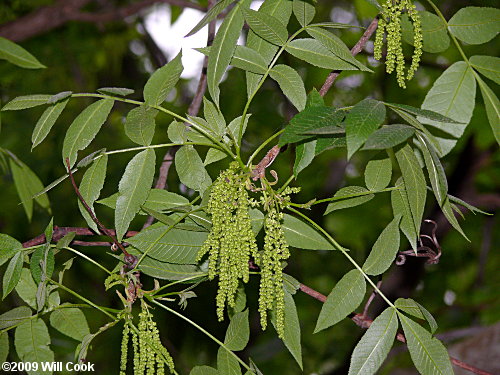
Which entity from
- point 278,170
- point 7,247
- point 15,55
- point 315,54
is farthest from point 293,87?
point 278,170

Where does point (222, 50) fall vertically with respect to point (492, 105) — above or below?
above

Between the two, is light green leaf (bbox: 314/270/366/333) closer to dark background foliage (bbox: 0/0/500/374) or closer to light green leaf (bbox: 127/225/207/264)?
light green leaf (bbox: 127/225/207/264)

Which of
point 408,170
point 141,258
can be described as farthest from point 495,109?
point 141,258

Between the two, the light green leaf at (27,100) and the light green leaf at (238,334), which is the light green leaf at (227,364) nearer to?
the light green leaf at (238,334)

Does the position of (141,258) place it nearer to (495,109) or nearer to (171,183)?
(495,109)

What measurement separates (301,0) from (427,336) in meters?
0.77

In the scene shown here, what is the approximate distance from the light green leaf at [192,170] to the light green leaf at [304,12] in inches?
14.2

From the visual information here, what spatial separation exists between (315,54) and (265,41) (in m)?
0.12

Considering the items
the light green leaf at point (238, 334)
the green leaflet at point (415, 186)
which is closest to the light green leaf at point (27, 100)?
the light green leaf at point (238, 334)

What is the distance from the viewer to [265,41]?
126 cm

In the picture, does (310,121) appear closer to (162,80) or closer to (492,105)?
(162,80)

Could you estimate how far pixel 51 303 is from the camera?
1416mm

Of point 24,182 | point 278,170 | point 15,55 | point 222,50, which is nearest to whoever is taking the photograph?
point 222,50

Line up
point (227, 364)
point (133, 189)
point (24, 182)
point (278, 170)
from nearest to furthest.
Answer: point (133, 189) → point (227, 364) → point (24, 182) → point (278, 170)
